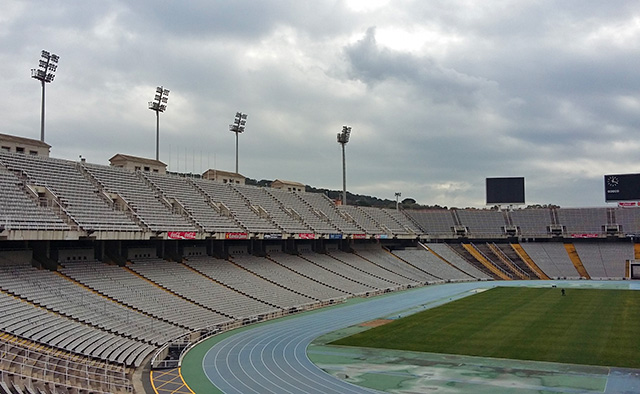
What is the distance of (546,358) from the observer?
24828 mm

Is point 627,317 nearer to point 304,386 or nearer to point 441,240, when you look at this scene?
point 304,386

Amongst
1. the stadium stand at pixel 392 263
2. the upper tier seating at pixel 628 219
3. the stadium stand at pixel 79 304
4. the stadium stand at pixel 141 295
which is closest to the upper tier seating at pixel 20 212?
the stadium stand at pixel 79 304

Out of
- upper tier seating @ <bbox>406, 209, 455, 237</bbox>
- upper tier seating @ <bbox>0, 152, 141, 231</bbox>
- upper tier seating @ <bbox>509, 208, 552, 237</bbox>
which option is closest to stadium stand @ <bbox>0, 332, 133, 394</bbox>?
upper tier seating @ <bbox>0, 152, 141, 231</bbox>

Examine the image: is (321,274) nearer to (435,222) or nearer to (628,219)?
(435,222)

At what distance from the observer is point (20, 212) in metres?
29.3

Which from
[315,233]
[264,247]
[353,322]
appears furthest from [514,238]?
[353,322]

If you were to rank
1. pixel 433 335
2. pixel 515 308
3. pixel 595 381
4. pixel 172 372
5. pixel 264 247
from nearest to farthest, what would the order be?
pixel 595 381 → pixel 172 372 → pixel 433 335 → pixel 515 308 → pixel 264 247

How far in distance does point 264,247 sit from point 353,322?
692 inches

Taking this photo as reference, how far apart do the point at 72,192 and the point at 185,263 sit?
375 inches

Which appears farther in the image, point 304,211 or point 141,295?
point 304,211

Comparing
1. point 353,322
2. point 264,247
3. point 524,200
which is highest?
point 524,200

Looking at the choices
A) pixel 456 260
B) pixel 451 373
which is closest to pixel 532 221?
pixel 456 260

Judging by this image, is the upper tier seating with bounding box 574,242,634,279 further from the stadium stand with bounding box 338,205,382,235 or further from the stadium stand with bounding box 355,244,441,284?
the stadium stand with bounding box 338,205,382,235

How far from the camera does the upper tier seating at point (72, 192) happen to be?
33156 mm
